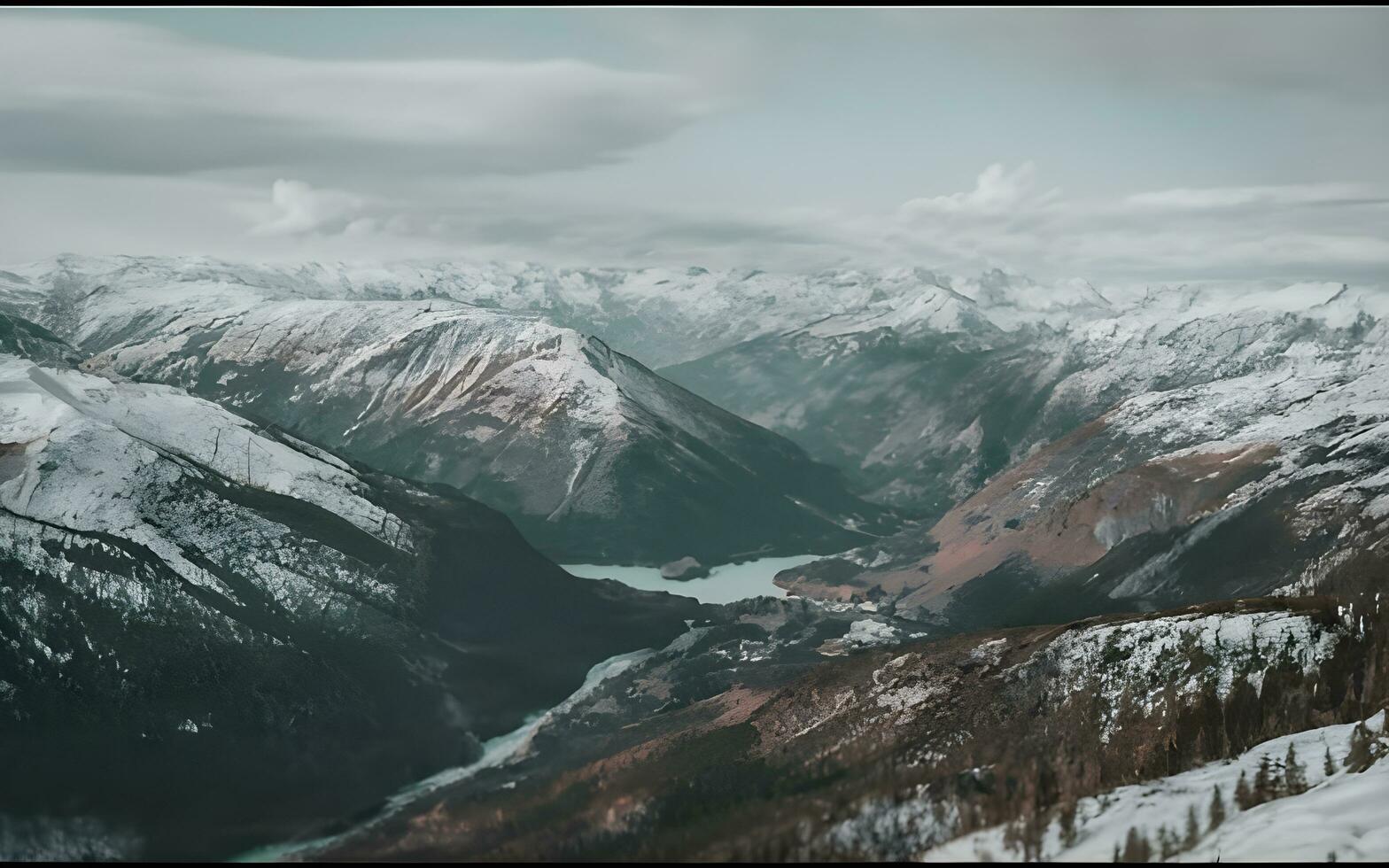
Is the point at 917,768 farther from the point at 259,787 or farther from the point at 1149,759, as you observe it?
the point at 259,787

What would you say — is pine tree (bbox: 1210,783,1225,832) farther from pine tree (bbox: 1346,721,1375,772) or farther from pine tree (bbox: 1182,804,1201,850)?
pine tree (bbox: 1346,721,1375,772)

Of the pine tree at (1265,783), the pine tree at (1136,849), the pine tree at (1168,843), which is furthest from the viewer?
the pine tree at (1265,783)

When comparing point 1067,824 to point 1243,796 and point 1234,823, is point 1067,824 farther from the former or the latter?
point 1243,796

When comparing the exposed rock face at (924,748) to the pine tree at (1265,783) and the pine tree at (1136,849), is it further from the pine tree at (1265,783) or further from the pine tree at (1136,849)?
the pine tree at (1265,783)

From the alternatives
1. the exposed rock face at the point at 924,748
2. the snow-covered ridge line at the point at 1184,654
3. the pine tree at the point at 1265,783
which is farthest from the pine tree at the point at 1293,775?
the snow-covered ridge line at the point at 1184,654

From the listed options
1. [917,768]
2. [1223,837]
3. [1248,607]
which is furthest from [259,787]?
[1248,607]

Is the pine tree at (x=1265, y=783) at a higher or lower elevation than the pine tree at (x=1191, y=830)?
lower

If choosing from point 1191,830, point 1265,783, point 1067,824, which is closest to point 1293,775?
point 1265,783
